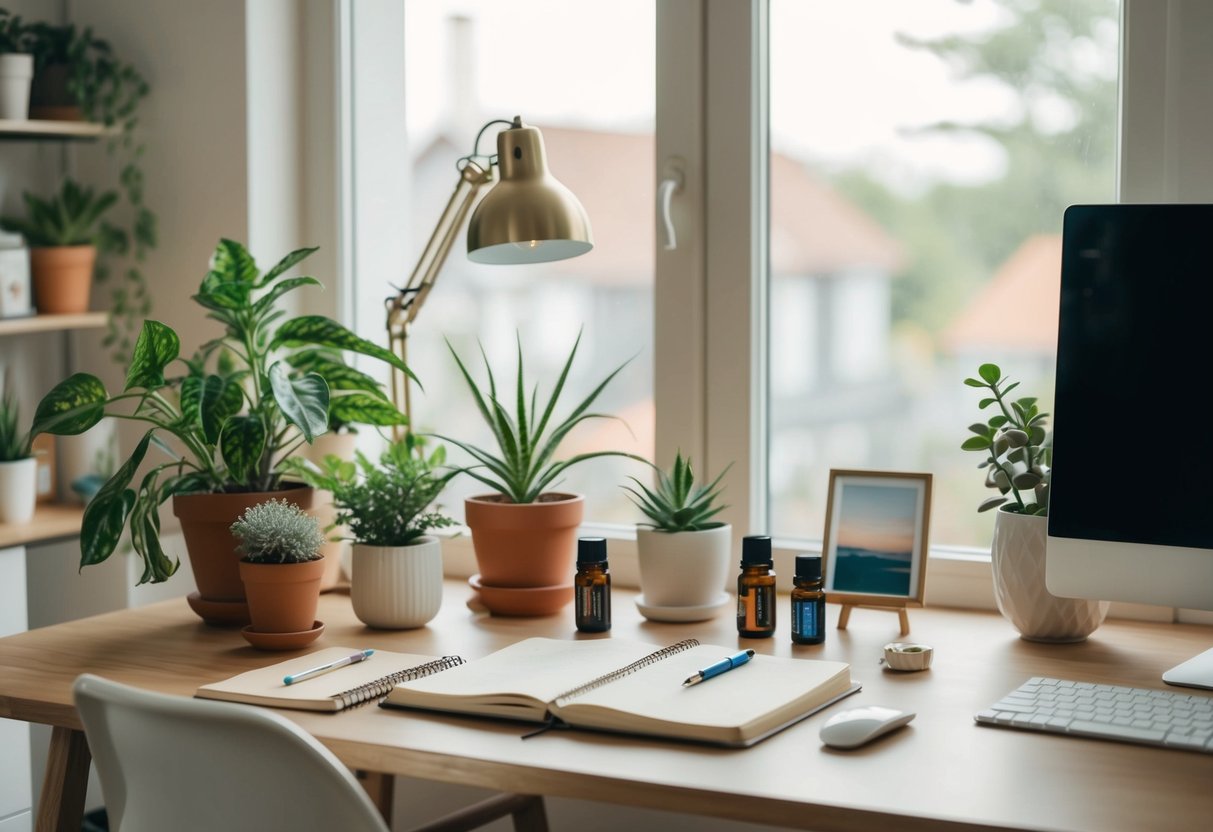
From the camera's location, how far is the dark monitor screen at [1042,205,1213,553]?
1392mm

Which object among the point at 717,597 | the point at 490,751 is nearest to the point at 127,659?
the point at 490,751

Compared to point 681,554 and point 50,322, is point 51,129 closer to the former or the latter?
point 50,322

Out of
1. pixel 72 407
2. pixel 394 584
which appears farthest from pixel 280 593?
pixel 72 407

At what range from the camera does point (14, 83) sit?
7.26 feet

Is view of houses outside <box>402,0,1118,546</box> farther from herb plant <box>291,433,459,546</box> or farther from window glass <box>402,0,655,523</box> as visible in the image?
herb plant <box>291,433,459,546</box>

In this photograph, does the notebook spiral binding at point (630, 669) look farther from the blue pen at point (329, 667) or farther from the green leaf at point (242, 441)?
the green leaf at point (242, 441)

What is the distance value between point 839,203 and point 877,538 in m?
0.54

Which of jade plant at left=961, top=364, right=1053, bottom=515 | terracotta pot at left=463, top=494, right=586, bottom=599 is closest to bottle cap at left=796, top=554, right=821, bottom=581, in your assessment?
jade plant at left=961, top=364, right=1053, bottom=515

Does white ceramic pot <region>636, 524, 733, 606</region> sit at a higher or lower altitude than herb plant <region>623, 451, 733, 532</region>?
lower

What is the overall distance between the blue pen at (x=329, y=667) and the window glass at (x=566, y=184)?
0.69 meters

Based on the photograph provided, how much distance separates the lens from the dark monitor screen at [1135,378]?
1392mm

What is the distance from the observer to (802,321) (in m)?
2.00

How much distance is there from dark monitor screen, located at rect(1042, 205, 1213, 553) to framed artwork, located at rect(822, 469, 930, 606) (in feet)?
0.79

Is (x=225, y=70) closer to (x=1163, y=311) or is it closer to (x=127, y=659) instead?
(x=127, y=659)
